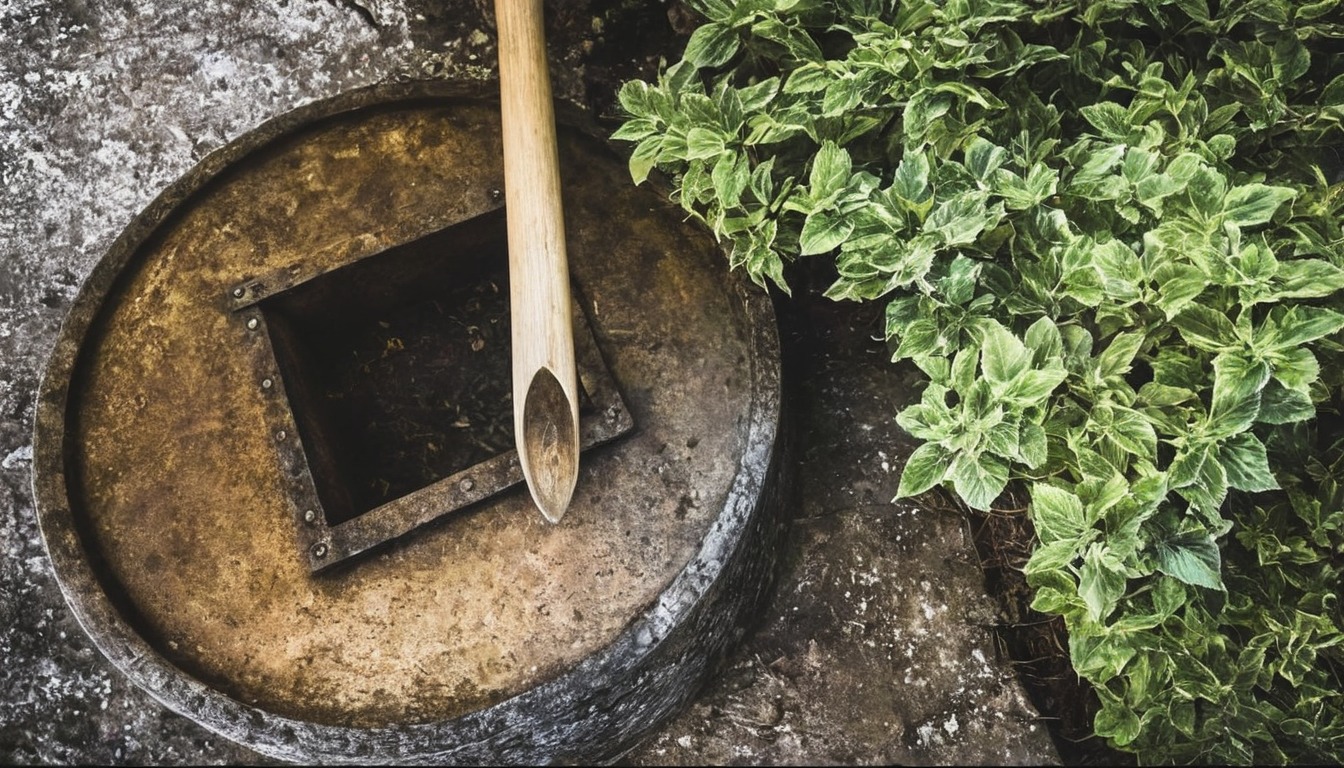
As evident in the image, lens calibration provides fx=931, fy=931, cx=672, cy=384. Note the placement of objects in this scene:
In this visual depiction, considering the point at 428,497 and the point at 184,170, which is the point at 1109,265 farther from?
the point at 184,170

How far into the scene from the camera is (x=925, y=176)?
5.07 ft

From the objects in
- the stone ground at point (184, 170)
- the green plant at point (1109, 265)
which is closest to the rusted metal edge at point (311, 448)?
the green plant at point (1109, 265)

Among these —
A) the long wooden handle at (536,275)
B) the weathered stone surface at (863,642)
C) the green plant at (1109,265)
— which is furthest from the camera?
the weathered stone surface at (863,642)

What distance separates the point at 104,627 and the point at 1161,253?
1.97 meters

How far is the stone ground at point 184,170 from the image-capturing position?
2154mm

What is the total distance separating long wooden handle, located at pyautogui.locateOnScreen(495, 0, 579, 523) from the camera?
1629mm

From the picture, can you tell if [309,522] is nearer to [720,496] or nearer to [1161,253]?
[720,496]

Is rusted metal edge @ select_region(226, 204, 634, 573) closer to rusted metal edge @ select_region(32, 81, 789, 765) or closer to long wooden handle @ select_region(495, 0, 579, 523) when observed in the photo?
long wooden handle @ select_region(495, 0, 579, 523)

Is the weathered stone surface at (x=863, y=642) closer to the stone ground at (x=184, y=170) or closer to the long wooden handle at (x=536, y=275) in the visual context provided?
the stone ground at (x=184, y=170)

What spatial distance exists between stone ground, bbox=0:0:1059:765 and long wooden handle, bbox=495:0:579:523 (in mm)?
712

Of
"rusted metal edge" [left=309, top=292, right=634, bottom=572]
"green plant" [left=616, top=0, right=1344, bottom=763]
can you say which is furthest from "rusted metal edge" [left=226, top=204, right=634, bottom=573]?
"green plant" [left=616, top=0, right=1344, bottom=763]

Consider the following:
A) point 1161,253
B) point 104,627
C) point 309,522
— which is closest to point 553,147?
point 309,522

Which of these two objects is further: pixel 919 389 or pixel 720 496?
pixel 919 389

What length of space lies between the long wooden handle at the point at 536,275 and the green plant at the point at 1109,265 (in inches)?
7.1
